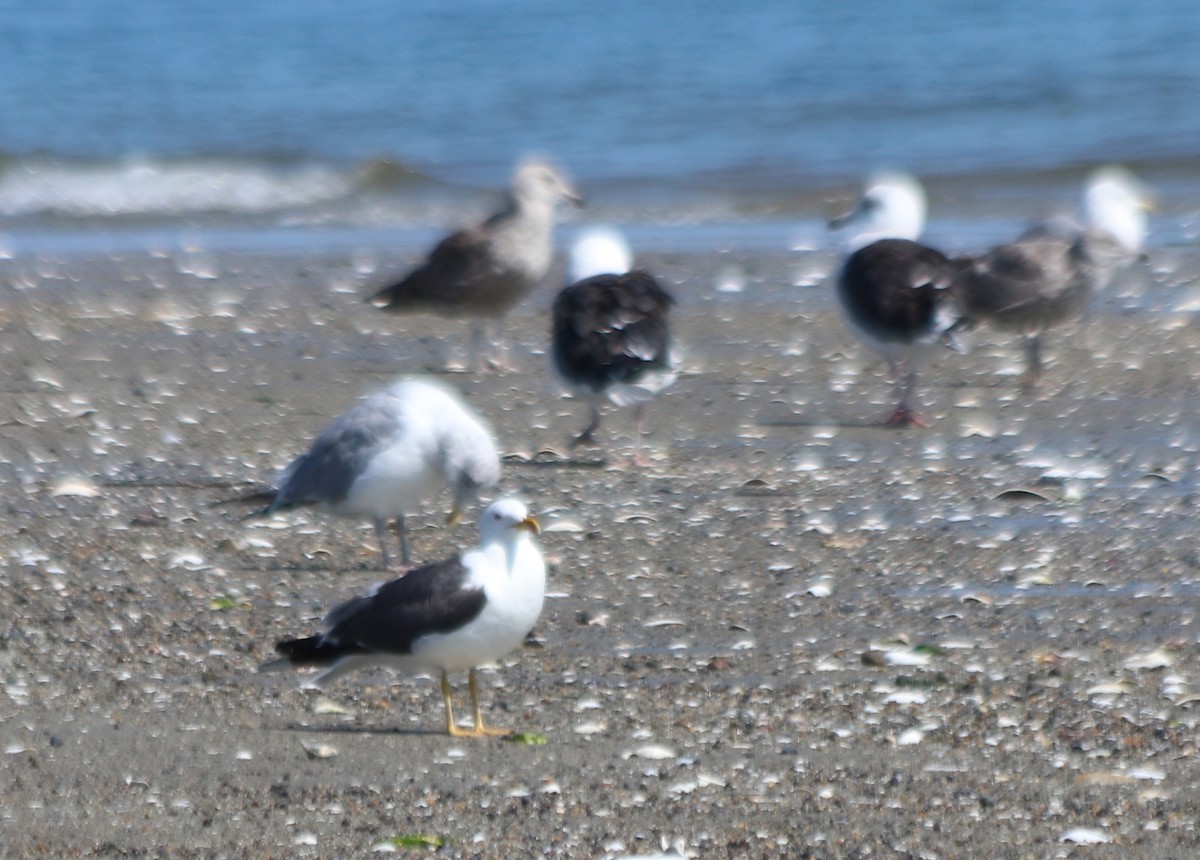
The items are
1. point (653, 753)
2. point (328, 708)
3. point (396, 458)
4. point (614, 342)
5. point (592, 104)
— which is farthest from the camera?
point (592, 104)

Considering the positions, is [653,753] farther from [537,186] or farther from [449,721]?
[537,186]

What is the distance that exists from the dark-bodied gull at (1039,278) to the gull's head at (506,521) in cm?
475

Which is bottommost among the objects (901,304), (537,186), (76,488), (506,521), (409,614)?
(76,488)

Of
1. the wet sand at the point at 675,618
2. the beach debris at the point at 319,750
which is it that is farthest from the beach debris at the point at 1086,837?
the beach debris at the point at 319,750

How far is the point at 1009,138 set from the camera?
2214 cm

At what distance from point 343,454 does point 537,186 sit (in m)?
5.11

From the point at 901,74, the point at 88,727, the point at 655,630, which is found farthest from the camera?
the point at 901,74

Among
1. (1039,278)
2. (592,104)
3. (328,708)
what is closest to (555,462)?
(1039,278)

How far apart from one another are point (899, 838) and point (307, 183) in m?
18.3

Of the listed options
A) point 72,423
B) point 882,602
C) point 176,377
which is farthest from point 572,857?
point 176,377

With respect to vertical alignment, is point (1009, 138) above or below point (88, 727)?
above

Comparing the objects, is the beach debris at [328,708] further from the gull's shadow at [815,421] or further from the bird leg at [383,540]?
the gull's shadow at [815,421]

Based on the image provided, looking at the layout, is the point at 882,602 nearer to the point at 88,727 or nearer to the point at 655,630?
the point at 655,630

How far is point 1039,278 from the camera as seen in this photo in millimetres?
9789
